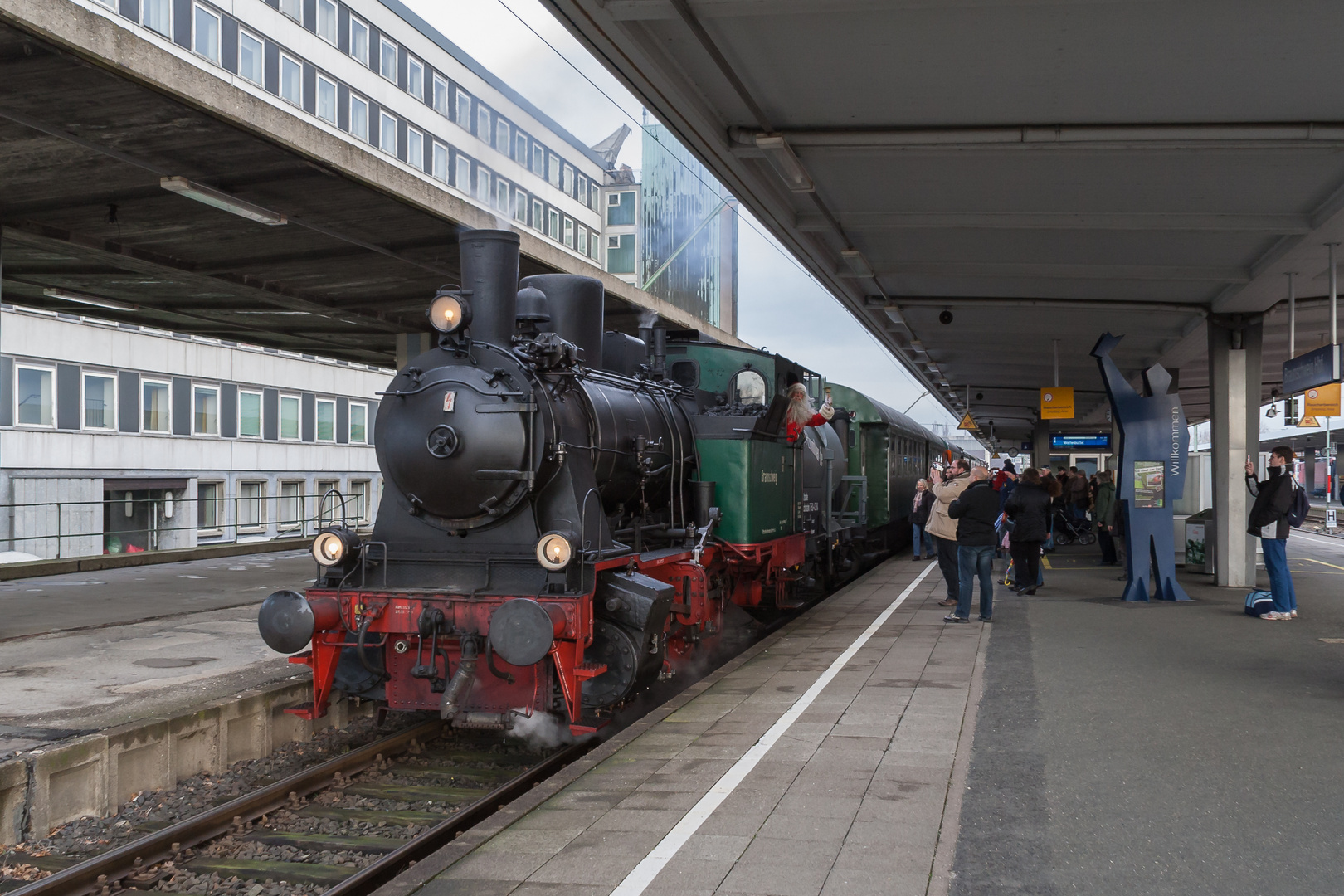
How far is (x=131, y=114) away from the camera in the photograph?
300 inches

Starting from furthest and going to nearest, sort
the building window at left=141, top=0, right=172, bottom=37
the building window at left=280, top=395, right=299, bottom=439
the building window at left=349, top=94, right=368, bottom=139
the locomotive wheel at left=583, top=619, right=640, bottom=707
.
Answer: the building window at left=280, top=395, right=299, bottom=439 → the building window at left=349, top=94, right=368, bottom=139 → the building window at left=141, top=0, right=172, bottom=37 → the locomotive wheel at left=583, top=619, right=640, bottom=707

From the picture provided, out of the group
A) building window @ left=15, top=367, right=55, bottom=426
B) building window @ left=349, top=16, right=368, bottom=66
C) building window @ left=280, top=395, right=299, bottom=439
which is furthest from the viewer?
building window @ left=280, top=395, right=299, bottom=439

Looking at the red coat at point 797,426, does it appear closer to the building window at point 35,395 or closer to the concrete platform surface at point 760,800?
the concrete platform surface at point 760,800

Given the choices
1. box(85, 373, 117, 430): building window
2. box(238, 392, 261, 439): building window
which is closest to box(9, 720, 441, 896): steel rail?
box(85, 373, 117, 430): building window

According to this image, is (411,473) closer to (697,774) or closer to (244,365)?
(697,774)

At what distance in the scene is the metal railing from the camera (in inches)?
823

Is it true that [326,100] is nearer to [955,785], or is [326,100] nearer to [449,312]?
[449,312]

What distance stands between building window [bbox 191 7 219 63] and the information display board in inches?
808

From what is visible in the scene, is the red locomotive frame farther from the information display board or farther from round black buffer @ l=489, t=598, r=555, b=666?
the information display board

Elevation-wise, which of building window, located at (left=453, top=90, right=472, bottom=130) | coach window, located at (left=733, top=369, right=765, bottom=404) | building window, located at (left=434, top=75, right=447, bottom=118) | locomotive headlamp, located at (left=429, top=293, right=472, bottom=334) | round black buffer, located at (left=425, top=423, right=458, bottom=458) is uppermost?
building window, located at (left=434, top=75, right=447, bottom=118)

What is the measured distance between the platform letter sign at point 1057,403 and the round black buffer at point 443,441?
14560 mm

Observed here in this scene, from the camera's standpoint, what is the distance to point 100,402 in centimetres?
2323

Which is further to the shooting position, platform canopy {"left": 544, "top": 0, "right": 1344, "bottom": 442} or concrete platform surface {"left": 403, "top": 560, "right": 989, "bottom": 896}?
platform canopy {"left": 544, "top": 0, "right": 1344, "bottom": 442}

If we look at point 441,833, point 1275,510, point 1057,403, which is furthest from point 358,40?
point 441,833
